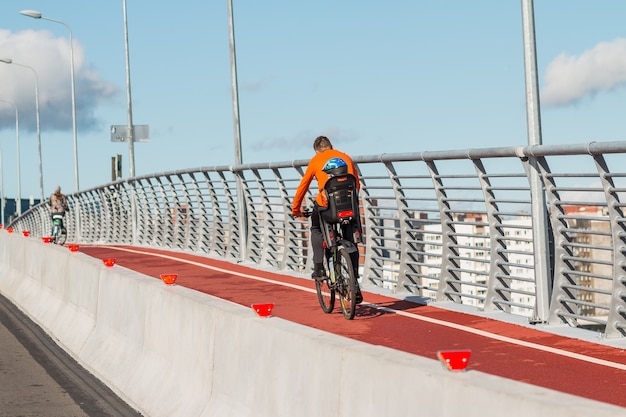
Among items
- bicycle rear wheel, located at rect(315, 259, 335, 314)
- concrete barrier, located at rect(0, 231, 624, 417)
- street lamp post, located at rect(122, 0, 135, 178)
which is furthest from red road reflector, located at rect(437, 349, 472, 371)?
street lamp post, located at rect(122, 0, 135, 178)

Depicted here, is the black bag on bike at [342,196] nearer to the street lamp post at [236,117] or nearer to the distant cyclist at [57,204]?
the street lamp post at [236,117]

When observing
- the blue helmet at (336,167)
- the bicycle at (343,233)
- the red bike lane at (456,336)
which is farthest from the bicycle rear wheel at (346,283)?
the blue helmet at (336,167)

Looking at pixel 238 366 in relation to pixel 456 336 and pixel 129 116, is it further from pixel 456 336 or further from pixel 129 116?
pixel 129 116

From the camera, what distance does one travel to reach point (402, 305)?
14.2 m

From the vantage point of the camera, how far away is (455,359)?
16.2 ft

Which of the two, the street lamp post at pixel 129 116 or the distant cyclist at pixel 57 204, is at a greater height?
the street lamp post at pixel 129 116

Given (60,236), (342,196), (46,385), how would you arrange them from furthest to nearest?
(60,236), (342,196), (46,385)

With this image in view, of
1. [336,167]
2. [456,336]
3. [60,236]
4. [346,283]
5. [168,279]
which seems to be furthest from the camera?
[60,236]

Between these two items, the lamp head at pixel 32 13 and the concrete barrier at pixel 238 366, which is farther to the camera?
the lamp head at pixel 32 13

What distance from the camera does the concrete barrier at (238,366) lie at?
4.81 metres

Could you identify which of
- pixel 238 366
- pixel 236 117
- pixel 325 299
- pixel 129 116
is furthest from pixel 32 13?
pixel 238 366

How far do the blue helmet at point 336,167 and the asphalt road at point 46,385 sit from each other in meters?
3.08

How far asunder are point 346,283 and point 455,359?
23.9 ft

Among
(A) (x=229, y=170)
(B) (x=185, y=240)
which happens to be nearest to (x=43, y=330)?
(A) (x=229, y=170)
